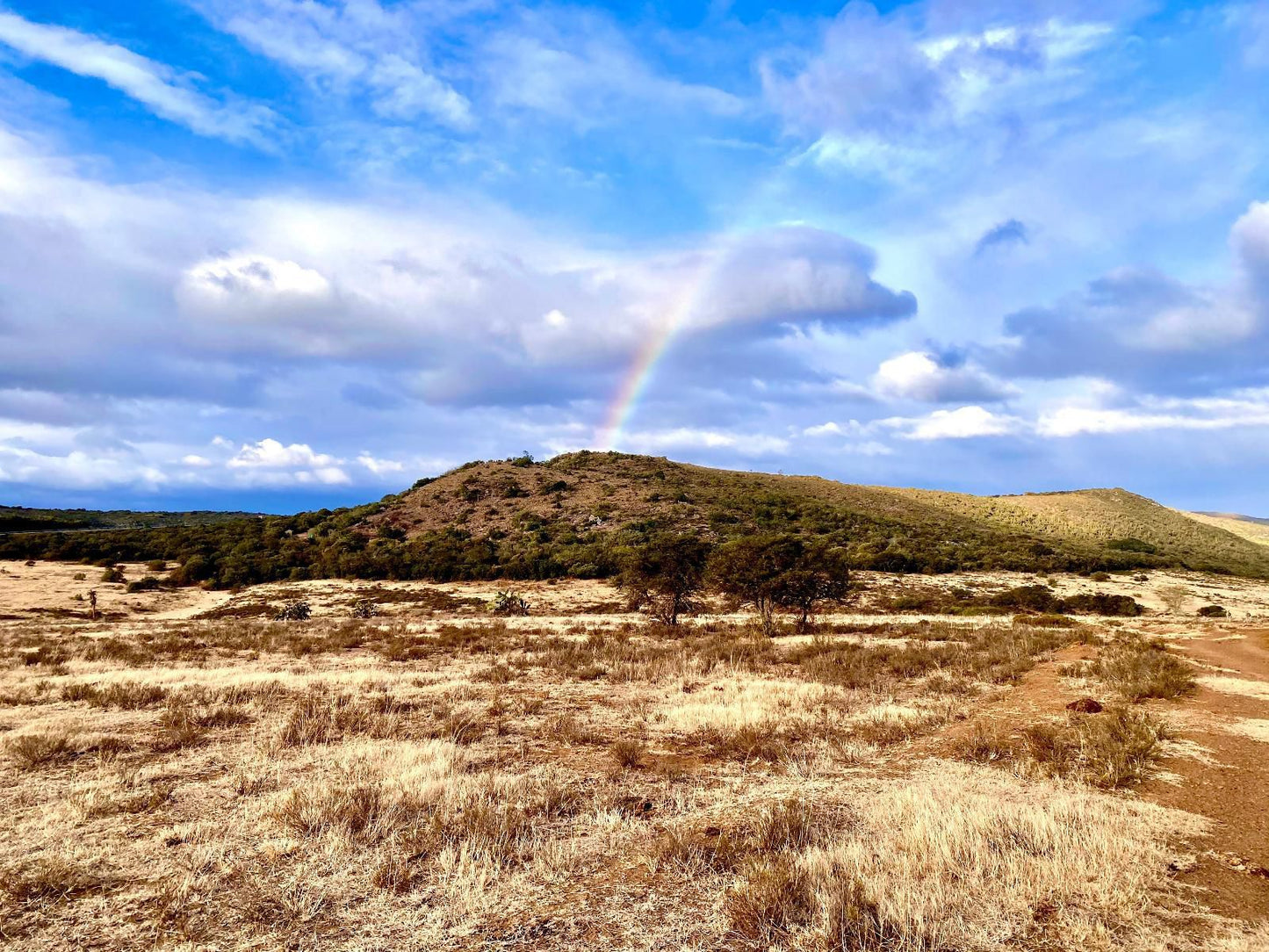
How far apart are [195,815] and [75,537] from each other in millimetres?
82878

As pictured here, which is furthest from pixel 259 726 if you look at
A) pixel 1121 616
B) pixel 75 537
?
pixel 75 537

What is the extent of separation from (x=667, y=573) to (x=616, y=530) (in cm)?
3585

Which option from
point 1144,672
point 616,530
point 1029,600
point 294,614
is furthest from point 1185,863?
point 616,530

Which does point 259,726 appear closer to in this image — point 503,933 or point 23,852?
point 23,852

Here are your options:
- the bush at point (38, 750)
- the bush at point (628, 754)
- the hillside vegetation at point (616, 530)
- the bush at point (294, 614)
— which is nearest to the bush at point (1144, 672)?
the bush at point (628, 754)

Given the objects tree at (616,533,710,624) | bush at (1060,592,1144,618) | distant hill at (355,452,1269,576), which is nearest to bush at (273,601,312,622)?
tree at (616,533,710,624)

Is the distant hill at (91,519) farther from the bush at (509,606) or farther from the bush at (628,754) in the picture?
the bush at (628,754)

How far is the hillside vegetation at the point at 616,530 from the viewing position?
2370 inches

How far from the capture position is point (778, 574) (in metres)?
30.3

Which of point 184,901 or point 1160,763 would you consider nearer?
point 184,901

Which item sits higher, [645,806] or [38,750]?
[645,806]

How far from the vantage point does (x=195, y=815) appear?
26.0 feet

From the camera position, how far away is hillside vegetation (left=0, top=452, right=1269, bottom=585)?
197ft

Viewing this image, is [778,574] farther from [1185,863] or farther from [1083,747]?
[1185,863]
